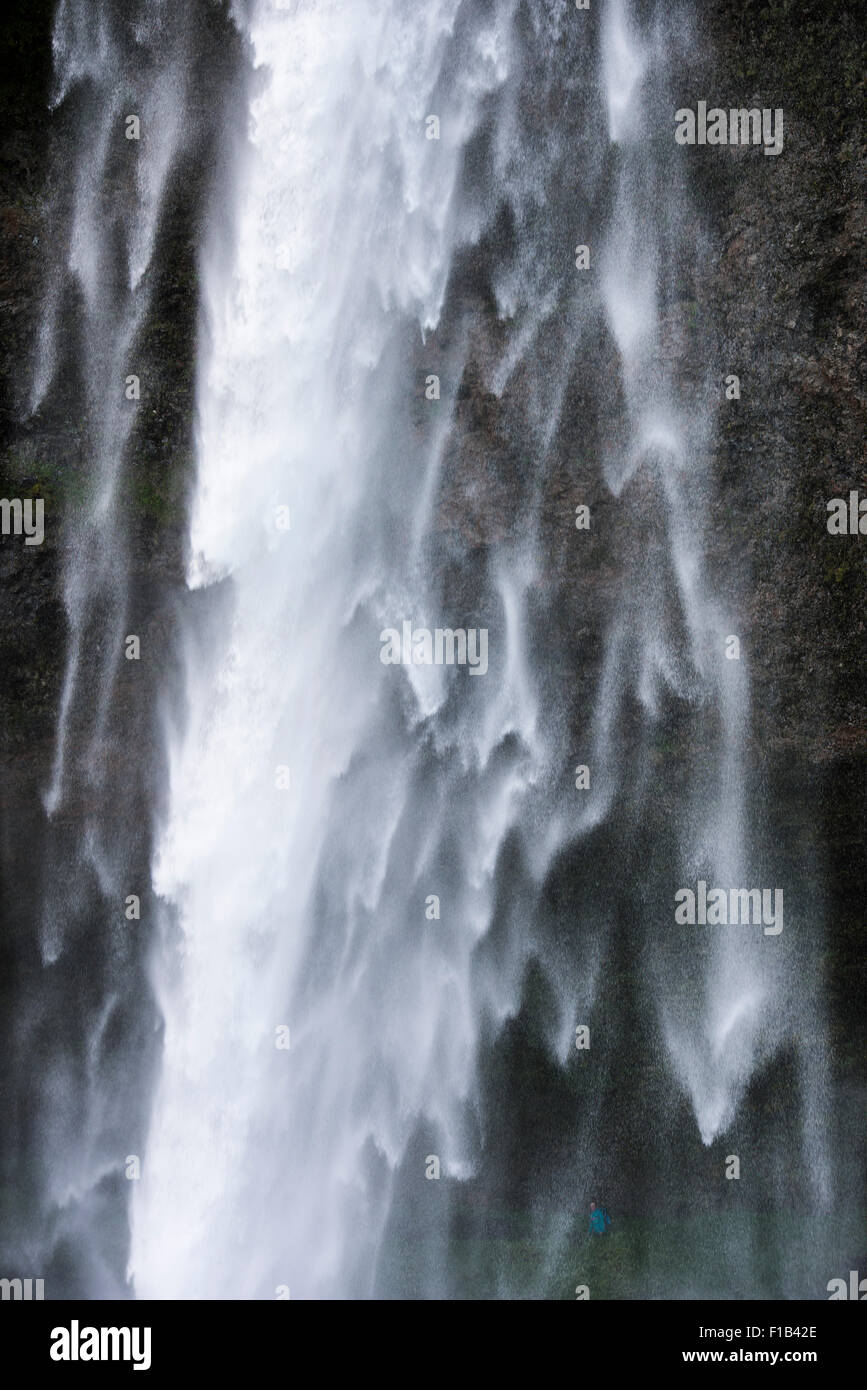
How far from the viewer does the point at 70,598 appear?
11742 mm

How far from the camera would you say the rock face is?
1145 cm

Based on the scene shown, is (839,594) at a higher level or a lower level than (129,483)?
lower

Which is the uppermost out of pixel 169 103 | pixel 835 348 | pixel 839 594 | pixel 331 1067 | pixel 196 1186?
pixel 169 103

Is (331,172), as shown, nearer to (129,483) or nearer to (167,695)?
(129,483)

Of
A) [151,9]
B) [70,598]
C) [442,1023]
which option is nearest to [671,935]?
[442,1023]

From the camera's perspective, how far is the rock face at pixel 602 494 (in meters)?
11.4

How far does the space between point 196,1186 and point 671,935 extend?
489cm

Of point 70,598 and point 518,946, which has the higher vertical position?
point 70,598

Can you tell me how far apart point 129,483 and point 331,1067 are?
5.72 meters

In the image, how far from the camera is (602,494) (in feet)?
38.1

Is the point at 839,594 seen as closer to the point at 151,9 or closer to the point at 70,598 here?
the point at 70,598

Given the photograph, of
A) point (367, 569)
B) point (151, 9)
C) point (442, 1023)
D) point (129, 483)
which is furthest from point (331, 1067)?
point (151, 9)

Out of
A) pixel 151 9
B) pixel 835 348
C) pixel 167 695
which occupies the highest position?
pixel 151 9

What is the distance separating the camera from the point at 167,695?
11.7 m
